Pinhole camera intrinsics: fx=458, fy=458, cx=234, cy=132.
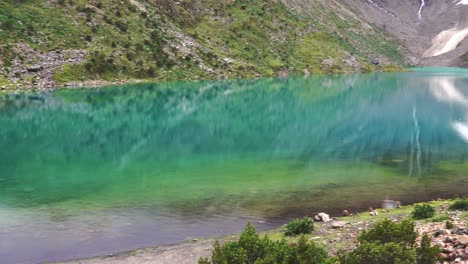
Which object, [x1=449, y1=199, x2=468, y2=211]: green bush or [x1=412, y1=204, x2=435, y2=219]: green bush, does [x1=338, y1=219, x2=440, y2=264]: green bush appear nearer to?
[x1=412, y1=204, x2=435, y2=219]: green bush

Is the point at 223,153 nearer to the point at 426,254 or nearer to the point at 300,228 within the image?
the point at 300,228

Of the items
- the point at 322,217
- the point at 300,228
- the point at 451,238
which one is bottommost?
the point at 322,217

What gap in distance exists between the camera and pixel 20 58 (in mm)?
128500

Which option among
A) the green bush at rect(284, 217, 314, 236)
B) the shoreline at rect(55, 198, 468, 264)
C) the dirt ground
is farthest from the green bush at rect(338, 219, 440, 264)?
the dirt ground

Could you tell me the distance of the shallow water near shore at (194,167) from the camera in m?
28.8

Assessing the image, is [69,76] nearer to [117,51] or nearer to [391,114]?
[117,51]

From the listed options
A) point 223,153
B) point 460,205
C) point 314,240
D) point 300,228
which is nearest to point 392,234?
point 314,240

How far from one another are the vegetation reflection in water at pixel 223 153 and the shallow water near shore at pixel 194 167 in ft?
0.61

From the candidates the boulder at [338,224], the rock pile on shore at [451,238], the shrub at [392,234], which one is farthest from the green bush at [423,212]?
the shrub at [392,234]

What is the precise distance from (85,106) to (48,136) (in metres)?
30.3

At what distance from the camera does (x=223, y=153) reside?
52.3 metres

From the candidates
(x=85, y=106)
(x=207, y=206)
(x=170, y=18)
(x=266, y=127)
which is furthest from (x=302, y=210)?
(x=170, y=18)

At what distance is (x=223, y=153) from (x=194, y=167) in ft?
24.7

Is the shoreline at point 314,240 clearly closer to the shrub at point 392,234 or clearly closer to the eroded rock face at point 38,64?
the shrub at point 392,234
